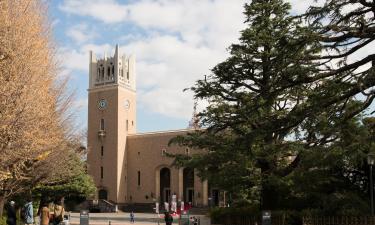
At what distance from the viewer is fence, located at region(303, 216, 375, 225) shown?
55.4 ft

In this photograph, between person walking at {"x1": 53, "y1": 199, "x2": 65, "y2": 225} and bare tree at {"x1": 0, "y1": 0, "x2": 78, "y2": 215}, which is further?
person walking at {"x1": 53, "y1": 199, "x2": 65, "y2": 225}

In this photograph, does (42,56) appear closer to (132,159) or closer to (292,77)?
(292,77)

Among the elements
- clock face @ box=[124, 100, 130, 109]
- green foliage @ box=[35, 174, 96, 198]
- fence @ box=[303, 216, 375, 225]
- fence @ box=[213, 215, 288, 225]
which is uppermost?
clock face @ box=[124, 100, 130, 109]

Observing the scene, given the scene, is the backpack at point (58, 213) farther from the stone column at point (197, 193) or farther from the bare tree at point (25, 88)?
the stone column at point (197, 193)

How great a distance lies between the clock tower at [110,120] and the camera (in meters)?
65.7

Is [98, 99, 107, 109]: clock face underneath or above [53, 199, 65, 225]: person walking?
above

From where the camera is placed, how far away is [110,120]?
6769 centimetres

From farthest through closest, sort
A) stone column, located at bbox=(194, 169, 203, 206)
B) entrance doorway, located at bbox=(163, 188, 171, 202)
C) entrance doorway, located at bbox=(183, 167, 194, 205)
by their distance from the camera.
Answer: entrance doorway, located at bbox=(163, 188, 171, 202) < entrance doorway, located at bbox=(183, 167, 194, 205) < stone column, located at bbox=(194, 169, 203, 206)

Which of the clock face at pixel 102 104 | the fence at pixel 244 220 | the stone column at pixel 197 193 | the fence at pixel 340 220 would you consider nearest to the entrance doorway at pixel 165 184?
the stone column at pixel 197 193

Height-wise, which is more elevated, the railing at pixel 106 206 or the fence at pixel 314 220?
the fence at pixel 314 220

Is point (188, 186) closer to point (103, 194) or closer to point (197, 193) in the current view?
point (197, 193)

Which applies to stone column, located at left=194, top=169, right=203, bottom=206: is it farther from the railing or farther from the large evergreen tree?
the large evergreen tree

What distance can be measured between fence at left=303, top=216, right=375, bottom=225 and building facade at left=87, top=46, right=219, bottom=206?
132 feet

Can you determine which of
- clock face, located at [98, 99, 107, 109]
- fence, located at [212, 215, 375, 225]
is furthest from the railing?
fence, located at [212, 215, 375, 225]
